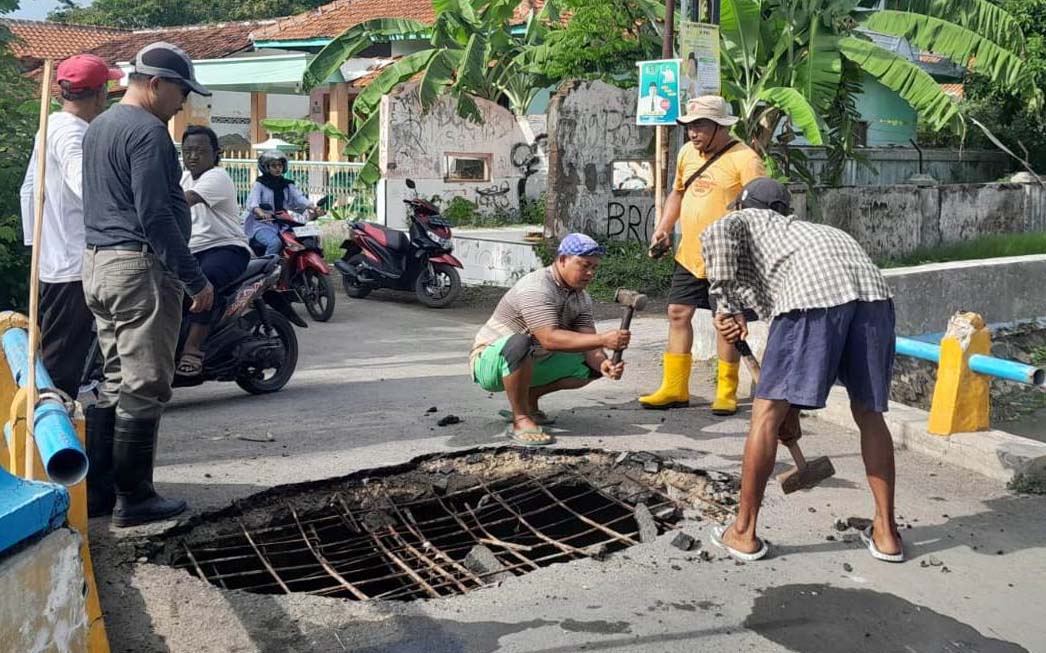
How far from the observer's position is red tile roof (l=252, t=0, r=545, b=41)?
80.6ft

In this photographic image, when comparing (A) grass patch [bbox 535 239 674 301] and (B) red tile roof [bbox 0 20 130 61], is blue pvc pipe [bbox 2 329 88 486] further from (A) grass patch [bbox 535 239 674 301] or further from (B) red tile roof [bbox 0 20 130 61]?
(B) red tile roof [bbox 0 20 130 61]

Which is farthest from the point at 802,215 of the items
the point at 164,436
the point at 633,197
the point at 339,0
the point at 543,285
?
the point at 339,0

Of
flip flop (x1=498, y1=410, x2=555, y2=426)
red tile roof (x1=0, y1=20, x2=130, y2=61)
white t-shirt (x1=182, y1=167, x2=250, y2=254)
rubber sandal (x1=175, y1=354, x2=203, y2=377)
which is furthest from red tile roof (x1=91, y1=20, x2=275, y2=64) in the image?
flip flop (x1=498, y1=410, x2=555, y2=426)

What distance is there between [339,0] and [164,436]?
74.1 ft

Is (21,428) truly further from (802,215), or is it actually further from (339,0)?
(339,0)

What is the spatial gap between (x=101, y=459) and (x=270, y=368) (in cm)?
262

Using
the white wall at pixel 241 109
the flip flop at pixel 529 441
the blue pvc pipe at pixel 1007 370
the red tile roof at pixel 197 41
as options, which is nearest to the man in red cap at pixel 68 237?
the flip flop at pixel 529 441

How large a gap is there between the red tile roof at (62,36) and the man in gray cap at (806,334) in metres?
34.0

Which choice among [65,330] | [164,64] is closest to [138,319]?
[65,330]

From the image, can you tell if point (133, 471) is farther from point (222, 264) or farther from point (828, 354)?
point (828, 354)

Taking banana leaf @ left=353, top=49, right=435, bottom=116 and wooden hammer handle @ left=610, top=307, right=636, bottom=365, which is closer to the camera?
wooden hammer handle @ left=610, top=307, right=636, bottom=365

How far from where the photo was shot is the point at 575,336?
592cm

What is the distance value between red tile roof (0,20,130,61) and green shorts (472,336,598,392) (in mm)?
32321

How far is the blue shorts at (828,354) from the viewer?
4383mm
